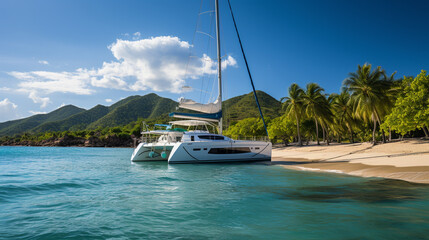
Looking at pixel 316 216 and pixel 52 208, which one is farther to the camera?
pixel 52 208

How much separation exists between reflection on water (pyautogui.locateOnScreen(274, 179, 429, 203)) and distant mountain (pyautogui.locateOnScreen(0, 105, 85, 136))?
18721 cm

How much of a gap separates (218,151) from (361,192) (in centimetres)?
1031

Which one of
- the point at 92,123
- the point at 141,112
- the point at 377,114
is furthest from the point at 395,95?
the point at 92,123

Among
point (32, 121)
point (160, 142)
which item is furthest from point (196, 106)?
point (32, 121)

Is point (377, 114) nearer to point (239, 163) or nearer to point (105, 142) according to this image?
point (239, 163)

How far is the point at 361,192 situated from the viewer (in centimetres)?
788

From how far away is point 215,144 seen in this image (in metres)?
17.0

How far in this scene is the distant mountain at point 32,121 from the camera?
153 meters

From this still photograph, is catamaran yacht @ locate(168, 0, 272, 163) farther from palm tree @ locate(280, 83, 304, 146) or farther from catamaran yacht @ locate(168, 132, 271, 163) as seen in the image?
palm tree @ locate(280, 83, 304, 146)

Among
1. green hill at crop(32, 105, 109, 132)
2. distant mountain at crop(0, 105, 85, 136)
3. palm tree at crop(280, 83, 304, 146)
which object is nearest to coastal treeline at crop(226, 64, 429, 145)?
palm tree at crop(280, 83, 304, 146)

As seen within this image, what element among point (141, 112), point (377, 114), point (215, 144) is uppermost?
point (141, 112)

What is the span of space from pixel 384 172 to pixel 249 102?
394ft

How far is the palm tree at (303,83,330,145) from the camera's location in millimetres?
34875

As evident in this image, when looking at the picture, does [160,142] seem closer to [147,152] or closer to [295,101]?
[147,152]
